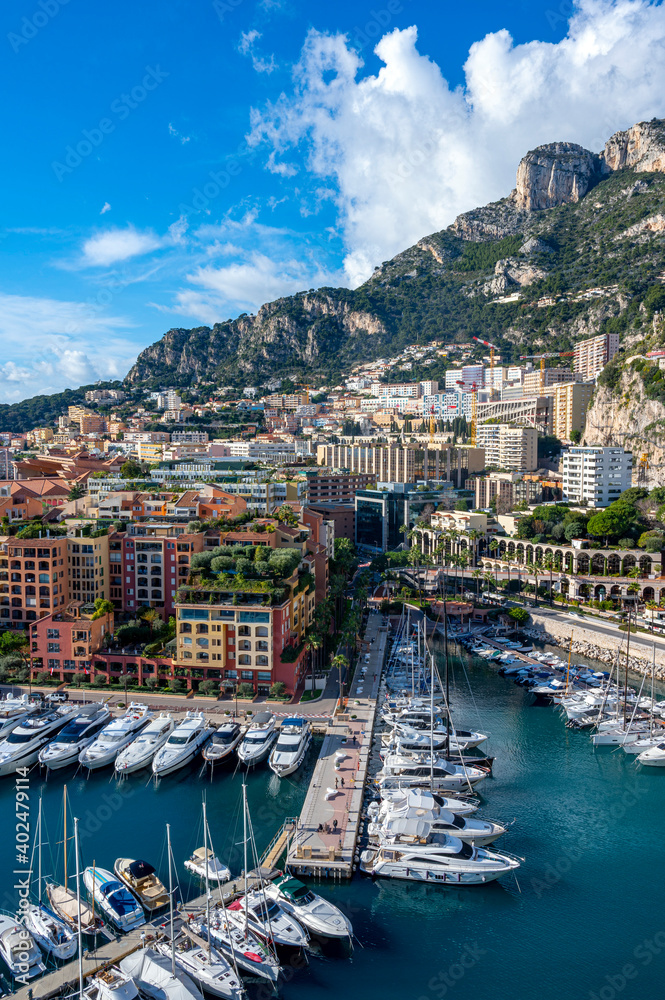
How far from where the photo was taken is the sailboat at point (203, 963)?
64.3 feet

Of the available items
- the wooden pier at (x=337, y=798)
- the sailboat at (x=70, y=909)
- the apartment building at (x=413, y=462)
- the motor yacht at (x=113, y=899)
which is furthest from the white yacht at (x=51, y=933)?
the apartment building at (x=413, y=462)

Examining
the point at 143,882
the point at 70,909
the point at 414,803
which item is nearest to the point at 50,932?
the point at 70,909

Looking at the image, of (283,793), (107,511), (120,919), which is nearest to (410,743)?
(283,793)

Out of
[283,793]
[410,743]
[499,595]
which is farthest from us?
[499,595]

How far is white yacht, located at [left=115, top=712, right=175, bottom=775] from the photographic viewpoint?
1270 inches

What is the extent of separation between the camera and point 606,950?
878 inches

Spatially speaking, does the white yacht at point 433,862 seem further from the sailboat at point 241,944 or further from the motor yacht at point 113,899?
the motor yacht at point 113,899

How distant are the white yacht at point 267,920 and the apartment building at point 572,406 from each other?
103m

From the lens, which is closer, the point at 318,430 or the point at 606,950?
the point at 606,950

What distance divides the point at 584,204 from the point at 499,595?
158597 millimetres

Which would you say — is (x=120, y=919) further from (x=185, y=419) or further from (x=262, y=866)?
(x=185, y=419)

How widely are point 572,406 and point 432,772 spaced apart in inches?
3742

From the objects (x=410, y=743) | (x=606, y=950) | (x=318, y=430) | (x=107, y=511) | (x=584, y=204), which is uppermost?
(x=584, y=204)

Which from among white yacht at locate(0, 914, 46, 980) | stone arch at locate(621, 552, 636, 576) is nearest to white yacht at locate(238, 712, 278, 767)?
white yacht at locate(0, 914, 46, 980)
